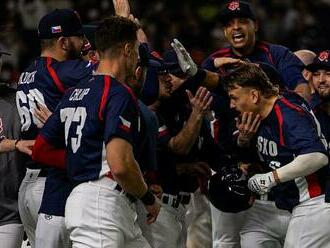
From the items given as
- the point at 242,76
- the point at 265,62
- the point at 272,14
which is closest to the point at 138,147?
the point at 242,76

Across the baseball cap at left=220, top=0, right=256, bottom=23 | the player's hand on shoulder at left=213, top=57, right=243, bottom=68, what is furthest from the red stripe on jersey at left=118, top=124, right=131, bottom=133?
the baseball cap at left=220, top=0, right=256, bottom=23

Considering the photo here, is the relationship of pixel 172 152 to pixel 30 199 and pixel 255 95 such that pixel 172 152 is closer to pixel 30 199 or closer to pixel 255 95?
pixel 255 95

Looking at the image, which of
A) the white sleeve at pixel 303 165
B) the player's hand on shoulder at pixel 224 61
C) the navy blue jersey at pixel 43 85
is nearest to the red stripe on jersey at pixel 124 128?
the navy blue jersey at pixel 43 85

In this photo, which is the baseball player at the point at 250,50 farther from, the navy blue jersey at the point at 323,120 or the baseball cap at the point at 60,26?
the baseball cap at the point at 60,26

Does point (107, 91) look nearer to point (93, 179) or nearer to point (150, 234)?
point (93, 179)

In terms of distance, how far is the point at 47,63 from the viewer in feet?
23.6

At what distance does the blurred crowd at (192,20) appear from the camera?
14164mm

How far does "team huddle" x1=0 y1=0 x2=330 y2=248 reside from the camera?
235 inches

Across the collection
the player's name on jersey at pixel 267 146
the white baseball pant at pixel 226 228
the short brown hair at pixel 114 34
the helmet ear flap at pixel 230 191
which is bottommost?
the white baseball pant at pixel 226 228

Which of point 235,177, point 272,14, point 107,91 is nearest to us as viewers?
point 107,91

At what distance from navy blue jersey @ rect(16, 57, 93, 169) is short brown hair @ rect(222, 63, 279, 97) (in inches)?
38.6

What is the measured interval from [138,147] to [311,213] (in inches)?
56.8

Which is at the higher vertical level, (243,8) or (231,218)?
(243,8)

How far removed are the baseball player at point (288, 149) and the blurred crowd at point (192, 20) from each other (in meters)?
7.15
